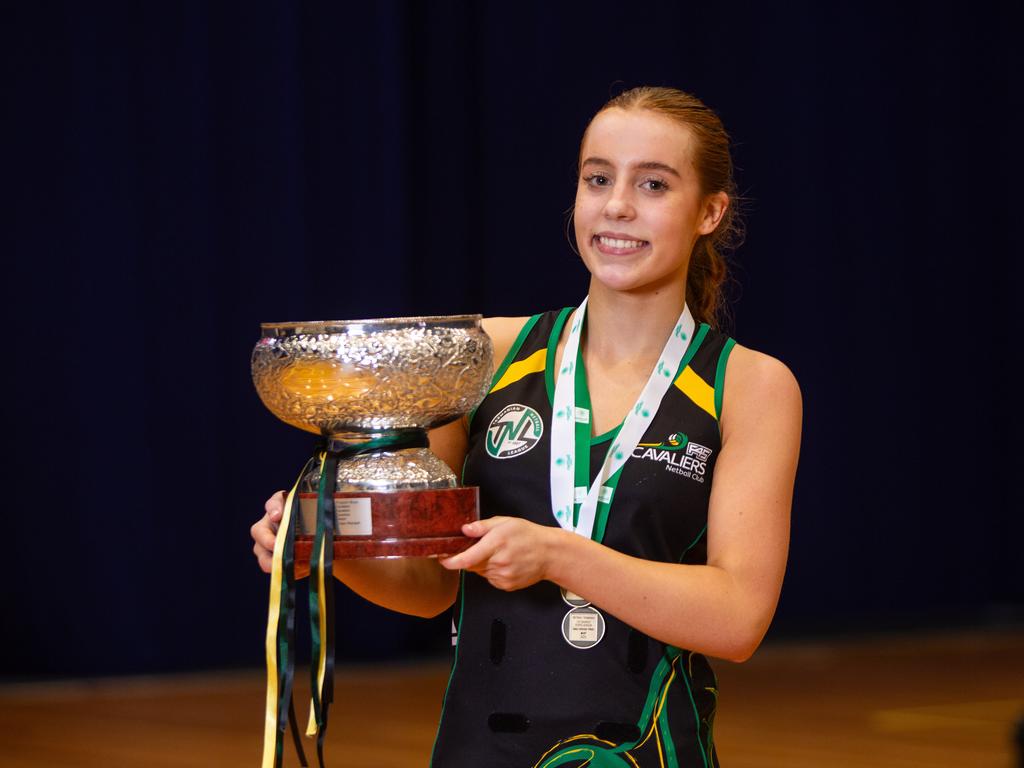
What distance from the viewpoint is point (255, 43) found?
407 centimetres

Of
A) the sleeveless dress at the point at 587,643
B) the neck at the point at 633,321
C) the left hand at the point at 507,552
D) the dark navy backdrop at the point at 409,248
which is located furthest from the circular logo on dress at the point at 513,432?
the dark navy backdrop at the point at 409,248

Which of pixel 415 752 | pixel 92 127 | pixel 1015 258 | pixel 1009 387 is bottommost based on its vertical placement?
pixel 415 752

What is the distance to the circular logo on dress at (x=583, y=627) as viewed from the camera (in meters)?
1.45

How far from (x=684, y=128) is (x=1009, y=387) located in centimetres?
409

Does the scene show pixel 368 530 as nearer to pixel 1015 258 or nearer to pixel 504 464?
pixel 504 464

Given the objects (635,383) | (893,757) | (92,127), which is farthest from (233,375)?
(635,383)

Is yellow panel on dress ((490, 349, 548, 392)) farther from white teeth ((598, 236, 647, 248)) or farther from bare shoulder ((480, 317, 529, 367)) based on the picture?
white teeth ((598, 236, 647, 248))

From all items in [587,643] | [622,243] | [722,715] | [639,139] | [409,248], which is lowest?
[722,715]

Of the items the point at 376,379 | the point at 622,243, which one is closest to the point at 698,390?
the point at 622,243

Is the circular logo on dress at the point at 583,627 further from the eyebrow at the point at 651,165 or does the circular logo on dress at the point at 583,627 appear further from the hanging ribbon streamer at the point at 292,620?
the eyebrow at the point at 651,165

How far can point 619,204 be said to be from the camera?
148 cm

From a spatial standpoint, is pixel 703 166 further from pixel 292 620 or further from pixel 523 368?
pixel 292 620

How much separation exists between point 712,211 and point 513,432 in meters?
0.33

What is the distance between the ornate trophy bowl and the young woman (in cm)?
9
